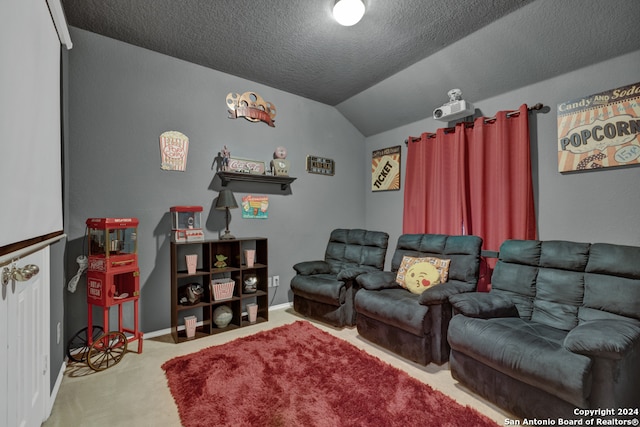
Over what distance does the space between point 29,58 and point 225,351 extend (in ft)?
7.34

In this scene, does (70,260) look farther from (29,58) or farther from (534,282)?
(534,282)

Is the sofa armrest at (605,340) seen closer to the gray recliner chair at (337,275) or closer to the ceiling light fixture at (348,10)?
the gray recliner chair at (337,275)

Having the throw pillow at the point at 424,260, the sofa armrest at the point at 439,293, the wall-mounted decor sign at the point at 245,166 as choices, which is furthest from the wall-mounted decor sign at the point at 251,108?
the sofa armrest at the point at 439,293

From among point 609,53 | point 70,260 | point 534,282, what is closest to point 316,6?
point 609,53

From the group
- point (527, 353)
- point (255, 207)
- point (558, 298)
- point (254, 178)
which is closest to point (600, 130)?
point (558, 298)

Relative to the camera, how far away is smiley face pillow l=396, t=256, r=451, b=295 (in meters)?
2.57

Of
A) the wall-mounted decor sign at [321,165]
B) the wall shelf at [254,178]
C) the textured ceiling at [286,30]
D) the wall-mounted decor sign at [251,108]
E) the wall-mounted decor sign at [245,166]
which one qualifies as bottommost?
the wall shelf at [254,178]

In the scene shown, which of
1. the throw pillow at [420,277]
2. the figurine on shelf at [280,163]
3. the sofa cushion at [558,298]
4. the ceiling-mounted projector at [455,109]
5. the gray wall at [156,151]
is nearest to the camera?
the sofa cushion at [558,298]

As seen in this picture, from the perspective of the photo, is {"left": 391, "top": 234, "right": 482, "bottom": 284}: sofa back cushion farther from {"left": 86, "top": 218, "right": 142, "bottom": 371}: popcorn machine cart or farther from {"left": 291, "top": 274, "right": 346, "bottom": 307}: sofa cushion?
{"left": 86, "top": 218, "right": 142, "bottom": 371}: popcorn machine cart

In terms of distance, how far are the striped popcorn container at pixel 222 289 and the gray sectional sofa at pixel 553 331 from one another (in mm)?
2060

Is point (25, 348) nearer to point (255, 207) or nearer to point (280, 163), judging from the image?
point (255, 207)

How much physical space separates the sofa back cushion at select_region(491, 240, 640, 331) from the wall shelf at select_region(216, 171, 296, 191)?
2401 millimetres

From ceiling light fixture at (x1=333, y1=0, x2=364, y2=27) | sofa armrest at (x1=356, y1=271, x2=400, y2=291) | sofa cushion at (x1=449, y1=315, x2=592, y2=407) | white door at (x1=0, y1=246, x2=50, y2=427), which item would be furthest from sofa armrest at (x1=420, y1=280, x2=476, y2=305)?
white door at (x1=0, y1=246, x2=50, y2=427)

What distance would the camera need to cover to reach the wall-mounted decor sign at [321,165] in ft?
12.7
